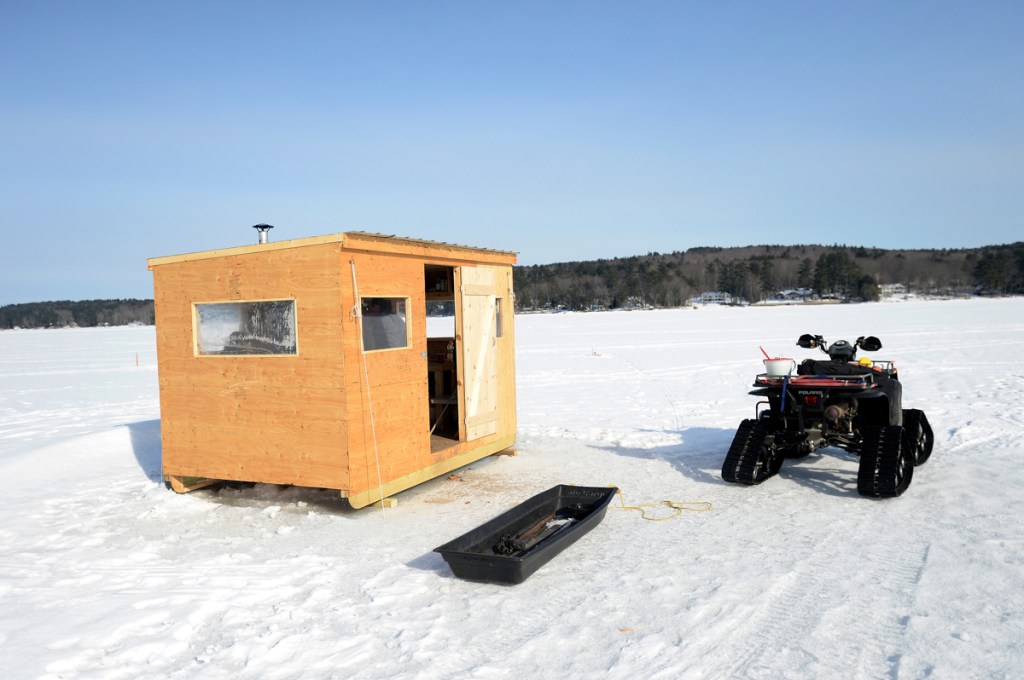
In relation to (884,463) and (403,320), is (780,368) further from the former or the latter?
(403,320)

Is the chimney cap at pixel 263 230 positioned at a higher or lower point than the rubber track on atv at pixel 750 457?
higher

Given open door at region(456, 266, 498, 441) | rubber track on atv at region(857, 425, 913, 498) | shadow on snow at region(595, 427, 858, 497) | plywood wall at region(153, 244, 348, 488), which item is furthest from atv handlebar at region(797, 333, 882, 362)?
plywood wall at region(153, 244, 348, 488)

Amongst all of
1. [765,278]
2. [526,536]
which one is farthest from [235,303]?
[765,278]

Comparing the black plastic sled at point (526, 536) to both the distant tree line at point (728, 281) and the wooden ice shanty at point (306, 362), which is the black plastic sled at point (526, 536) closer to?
the wooden ice shanty at point (306, 362)

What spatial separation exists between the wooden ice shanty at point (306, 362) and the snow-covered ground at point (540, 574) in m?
0.44

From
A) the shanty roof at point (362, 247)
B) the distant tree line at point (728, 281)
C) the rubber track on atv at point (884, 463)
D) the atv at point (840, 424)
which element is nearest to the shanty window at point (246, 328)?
the shanty roof at point (362, 247)

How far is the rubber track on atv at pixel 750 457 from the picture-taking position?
7.26m

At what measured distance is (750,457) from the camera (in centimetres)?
732

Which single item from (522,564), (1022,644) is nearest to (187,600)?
(522,564)

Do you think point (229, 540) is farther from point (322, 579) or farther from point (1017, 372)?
point (1017, 372)

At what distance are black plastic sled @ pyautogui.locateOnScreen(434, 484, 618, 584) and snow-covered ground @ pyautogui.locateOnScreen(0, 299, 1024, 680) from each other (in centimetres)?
15

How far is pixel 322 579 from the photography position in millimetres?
5145

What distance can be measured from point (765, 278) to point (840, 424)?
95.9 meters

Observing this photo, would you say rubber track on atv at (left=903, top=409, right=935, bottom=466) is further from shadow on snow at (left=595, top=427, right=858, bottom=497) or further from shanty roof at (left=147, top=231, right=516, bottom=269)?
Result: shanty roof at (left=147, top=231, right=516, bottom=269)
